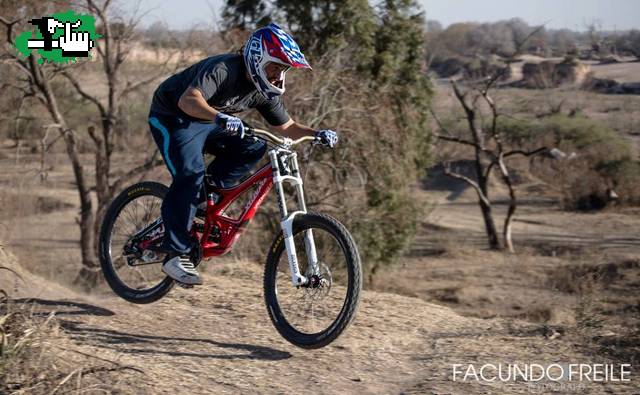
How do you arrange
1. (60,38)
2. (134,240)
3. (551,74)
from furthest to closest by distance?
(551,74)
(60,38)
(134,240)

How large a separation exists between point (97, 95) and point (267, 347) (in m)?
16.3

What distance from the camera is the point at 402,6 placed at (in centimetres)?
2106

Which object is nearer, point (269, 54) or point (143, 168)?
point (269, 54)

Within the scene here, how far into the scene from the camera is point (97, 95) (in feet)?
65.7

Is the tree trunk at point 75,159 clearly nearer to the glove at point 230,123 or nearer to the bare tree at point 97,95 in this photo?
the bare tree at point 97,95

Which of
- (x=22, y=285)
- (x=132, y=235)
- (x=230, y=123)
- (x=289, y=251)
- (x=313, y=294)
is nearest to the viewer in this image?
(x=230, y=123)

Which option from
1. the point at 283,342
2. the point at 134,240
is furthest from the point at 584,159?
the point at 283,342

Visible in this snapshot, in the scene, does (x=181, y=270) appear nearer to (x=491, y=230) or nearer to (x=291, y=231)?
(x=291, y=231)

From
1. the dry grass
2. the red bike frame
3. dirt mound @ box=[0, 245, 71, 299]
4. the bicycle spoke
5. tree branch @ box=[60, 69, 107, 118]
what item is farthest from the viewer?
tree branch @ box=[60, 69, 107, 118]

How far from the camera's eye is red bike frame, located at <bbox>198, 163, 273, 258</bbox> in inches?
206

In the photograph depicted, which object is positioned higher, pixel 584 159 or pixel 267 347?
pixel 584 159

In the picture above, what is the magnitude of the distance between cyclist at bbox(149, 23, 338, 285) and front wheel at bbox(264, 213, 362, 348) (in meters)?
0.57

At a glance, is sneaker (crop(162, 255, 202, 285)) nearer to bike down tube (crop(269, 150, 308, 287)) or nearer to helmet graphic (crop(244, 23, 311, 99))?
bike down tube (crop(269, 150, 308, 287))

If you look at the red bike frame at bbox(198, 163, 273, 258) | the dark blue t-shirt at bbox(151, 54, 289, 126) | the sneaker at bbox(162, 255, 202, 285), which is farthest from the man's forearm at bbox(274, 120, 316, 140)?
the sneaker at bbox(162, 255, 202, 285)
